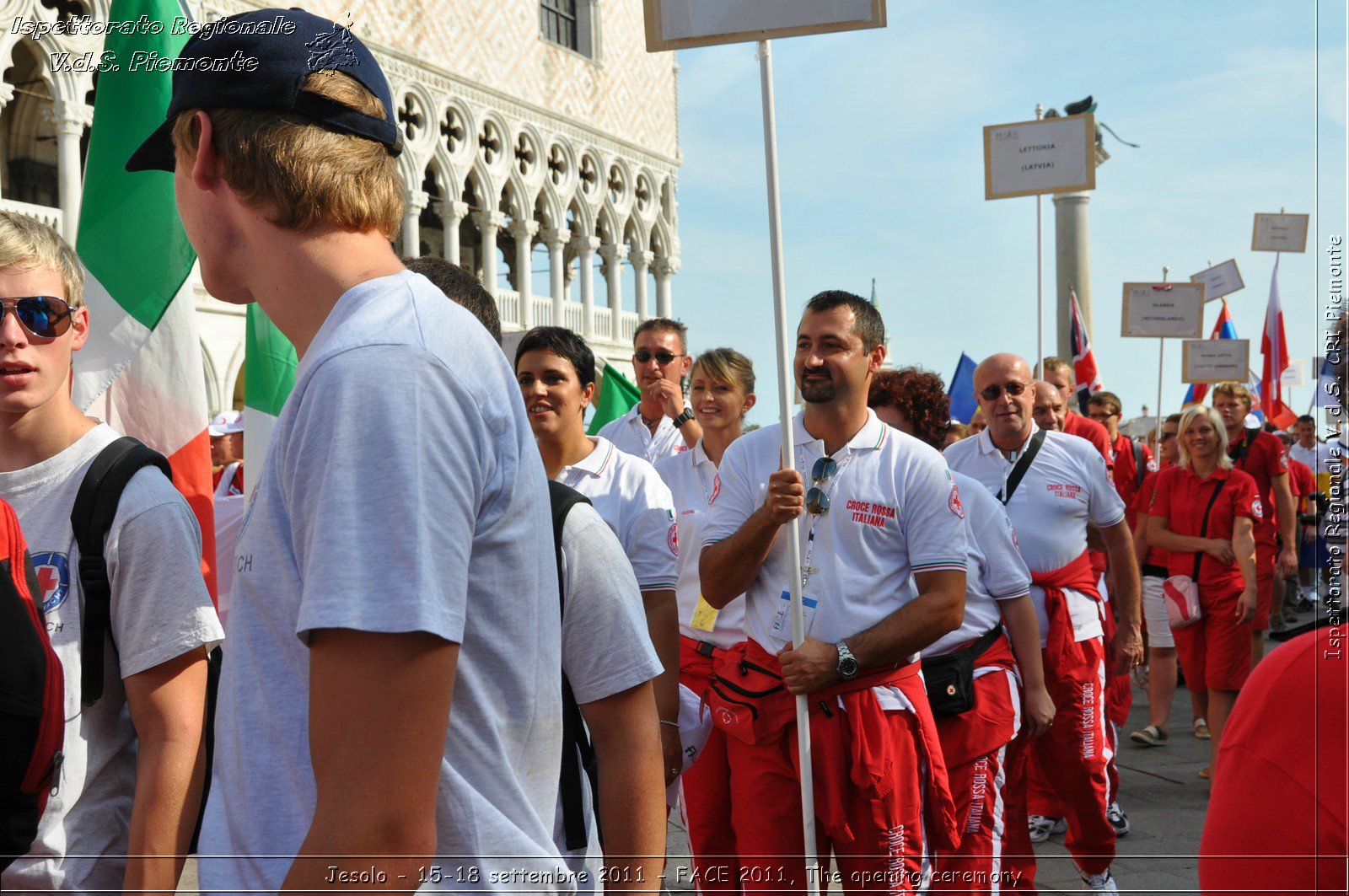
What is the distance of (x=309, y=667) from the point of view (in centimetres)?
117

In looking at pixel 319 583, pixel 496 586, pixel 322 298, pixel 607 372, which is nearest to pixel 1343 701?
pixel 496 586

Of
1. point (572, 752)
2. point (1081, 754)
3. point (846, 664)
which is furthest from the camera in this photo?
point (1081, 754)

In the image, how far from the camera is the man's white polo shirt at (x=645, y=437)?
6391 millimetres

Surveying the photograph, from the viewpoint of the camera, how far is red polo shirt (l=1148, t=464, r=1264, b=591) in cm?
748

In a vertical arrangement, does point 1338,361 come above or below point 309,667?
above

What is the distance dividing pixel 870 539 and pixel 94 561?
219 cm

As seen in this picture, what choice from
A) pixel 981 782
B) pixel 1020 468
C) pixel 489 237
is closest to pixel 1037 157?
pixel 1020 468

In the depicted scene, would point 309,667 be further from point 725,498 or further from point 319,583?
point 725,498

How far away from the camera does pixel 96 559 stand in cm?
212

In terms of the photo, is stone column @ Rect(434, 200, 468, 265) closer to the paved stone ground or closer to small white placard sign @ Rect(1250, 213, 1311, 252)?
small white placard sign @ Rect(1250, 213, 1311, 252)

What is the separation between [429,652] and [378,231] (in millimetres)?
509

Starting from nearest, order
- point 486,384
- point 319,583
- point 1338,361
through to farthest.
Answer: point 319,583
point 486,384
point 1338,361

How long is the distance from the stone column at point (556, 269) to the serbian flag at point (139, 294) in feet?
80.6

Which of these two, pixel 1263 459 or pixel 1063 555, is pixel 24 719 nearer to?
pixel 1063 555
